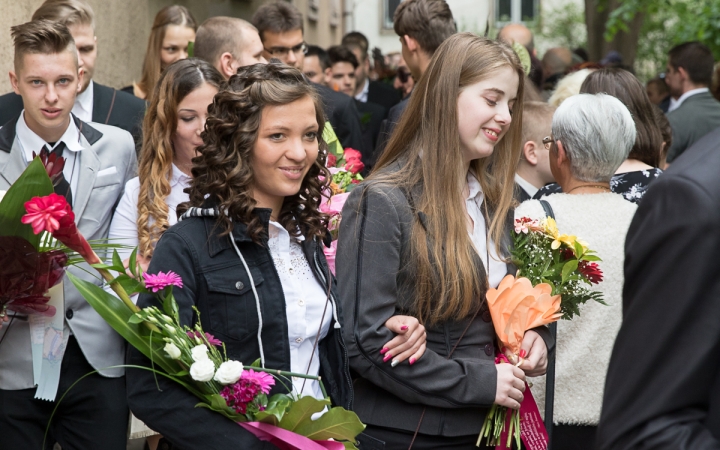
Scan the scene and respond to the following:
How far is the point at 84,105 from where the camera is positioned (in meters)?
4.65

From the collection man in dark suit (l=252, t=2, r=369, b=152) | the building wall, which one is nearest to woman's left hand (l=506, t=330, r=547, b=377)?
man in dark suit (l=252, t=2, r=369, b=152)

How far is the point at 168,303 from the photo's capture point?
7.61 ft

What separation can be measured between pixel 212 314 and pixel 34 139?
157cm

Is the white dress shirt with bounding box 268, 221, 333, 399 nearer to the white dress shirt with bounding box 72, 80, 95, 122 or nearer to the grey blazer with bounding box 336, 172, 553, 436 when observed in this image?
the grey blazer with bounding box 336, 172, 553, 436

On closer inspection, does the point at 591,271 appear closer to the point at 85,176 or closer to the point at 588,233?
the point at 588,233

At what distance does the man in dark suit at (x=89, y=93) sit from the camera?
4641mm

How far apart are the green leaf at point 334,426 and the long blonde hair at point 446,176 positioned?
0.57 meters

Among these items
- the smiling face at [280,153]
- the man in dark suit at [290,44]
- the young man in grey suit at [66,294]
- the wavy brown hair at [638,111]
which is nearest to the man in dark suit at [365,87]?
the man in dark suit at [290,44]

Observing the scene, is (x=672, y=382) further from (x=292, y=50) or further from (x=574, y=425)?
(x=292, y=50)

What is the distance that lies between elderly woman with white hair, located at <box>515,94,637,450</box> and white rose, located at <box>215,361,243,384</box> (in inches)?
57.3

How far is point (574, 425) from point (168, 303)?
176cm

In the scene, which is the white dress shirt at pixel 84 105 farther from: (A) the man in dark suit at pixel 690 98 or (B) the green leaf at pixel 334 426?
(A) the man in dark suit at pixel 690 98

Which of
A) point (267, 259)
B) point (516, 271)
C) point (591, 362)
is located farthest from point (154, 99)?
point (591, 362)

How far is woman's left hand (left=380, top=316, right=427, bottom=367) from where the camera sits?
271 centimetres
